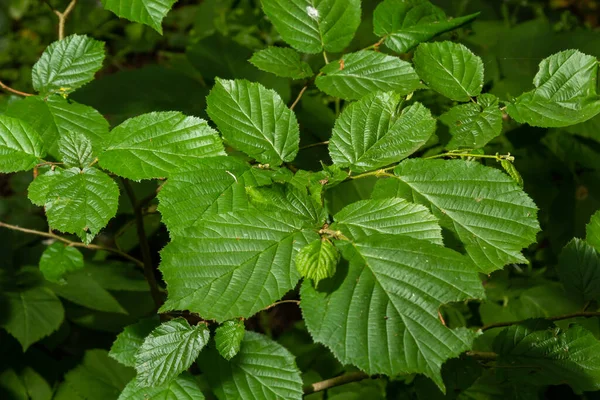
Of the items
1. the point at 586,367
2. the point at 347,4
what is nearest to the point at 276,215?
the point at 347,4

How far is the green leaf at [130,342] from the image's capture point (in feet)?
4.38

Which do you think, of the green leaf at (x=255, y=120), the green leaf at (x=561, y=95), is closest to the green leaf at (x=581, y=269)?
the green leaf at (x=561, y=95)

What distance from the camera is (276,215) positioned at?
0.97m

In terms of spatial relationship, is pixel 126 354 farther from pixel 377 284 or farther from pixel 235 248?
pixel 377 284

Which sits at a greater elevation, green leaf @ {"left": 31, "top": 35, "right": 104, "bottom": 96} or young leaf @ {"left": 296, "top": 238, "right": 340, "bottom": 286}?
green leaf @ {"left": 31, "top": 35, "right": 104, "bottom": 96}

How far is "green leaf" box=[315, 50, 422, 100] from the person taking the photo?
1213 millimetres

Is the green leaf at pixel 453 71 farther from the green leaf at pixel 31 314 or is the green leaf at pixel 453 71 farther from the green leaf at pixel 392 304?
the green leaf at pixel 31 314

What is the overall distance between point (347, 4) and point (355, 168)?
448mm

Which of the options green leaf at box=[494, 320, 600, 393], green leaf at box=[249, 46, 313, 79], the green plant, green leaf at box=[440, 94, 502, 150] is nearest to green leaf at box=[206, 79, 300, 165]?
the green plant

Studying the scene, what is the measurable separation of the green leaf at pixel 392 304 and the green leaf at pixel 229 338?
26 cm

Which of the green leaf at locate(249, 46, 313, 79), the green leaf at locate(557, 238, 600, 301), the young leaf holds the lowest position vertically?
the green leaf at locate(557, 238, 600, 301)

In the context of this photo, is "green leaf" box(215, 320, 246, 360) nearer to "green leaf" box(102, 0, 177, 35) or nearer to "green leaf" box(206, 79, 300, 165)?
"green leaf" box(206, 79, 300, 165)

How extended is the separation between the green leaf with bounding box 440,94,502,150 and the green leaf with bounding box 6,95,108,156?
74 cm

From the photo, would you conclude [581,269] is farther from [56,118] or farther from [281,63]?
[56,118]
